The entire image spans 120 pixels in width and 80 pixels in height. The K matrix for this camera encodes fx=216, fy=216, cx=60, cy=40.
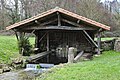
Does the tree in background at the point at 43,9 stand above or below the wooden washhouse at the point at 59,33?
above

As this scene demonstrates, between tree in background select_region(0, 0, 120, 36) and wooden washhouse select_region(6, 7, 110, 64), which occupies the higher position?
tree in background select_region(0, 0, 120, 36)

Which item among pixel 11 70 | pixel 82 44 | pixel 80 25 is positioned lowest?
pixel 11 70

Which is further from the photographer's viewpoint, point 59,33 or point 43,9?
point 43,9

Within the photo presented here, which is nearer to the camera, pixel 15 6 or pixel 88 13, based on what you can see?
pixel 88 13

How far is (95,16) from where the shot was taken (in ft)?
112

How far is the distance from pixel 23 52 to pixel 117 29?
25667 millimetres

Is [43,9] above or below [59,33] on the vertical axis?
above

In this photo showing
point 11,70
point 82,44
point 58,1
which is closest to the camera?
point 11,70

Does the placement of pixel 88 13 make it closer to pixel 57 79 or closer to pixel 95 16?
pixel 95 16

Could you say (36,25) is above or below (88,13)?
below

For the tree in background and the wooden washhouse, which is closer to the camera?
the wooden washhouse

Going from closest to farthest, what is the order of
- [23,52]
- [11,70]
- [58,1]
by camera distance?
[11,70] → [23,52] → [58,1]

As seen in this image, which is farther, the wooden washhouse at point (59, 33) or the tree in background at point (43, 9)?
the tree in background at point (43, 9)

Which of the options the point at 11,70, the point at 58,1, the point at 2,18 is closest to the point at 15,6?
the point at 2,18
